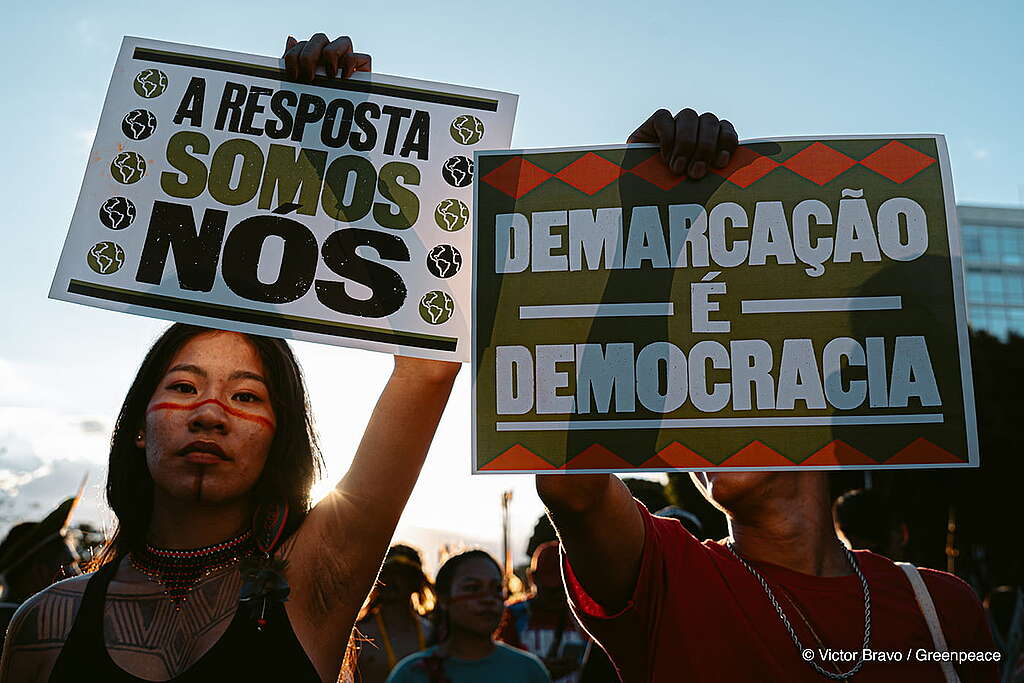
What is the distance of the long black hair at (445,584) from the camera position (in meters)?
4.66

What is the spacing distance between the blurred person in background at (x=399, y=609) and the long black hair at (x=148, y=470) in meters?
2.96

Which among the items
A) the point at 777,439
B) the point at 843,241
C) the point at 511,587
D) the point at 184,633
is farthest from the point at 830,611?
the point at 511,587

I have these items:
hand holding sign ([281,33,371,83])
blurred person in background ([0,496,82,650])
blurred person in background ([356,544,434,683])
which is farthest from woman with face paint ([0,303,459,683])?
blurred person in background ([356,544,434,683])

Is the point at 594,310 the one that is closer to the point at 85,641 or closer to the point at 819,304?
the point at 819,304

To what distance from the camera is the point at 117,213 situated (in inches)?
84.9

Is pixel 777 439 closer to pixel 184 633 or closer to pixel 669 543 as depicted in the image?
pixel 669 543

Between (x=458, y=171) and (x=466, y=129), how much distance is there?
0.12 metres

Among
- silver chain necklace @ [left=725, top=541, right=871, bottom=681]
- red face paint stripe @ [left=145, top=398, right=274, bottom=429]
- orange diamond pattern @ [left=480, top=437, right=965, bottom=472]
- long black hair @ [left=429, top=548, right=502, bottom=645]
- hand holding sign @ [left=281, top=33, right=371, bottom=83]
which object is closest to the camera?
orange diamond pattern @ [left=480, top=437, right=965, bottom=472]

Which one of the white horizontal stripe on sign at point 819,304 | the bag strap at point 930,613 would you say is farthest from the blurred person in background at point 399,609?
the white horizontal stripe on sign at point 819,304

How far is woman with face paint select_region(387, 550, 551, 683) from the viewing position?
4336 mm

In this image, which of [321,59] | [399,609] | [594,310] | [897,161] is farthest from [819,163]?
[399,609]

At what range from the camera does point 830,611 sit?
2102mm

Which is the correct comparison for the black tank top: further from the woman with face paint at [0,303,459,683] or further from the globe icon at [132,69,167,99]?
the globe icon at [132,69,167,99]

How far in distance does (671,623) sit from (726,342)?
65 cm
